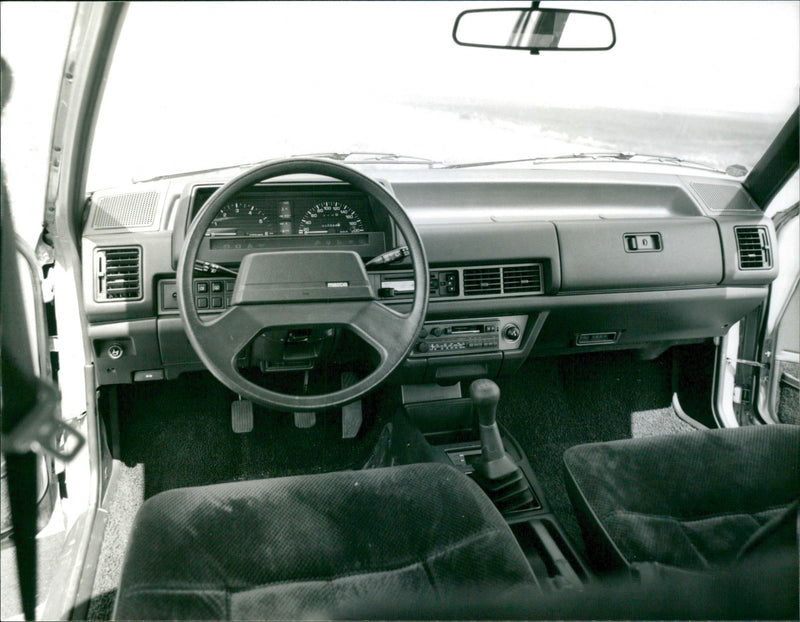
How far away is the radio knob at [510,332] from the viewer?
7.55ft

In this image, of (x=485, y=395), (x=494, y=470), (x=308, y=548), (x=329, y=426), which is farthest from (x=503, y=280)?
(x=308, y=548)

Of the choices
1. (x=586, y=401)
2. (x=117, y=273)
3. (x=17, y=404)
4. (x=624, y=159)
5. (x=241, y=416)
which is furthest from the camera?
(x=586, y=401)

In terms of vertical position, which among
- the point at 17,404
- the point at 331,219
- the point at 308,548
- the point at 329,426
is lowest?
the point at 329,426

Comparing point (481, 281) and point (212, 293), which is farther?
point (481, 281)

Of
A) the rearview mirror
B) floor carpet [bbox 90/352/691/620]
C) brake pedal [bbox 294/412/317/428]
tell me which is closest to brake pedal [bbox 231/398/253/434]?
floor carpet [bbox 90/352/691/620]

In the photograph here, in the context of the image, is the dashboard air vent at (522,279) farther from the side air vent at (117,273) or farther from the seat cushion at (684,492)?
the side air vent at (117,273)

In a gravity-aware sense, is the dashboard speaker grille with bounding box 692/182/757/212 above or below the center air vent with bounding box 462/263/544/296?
above

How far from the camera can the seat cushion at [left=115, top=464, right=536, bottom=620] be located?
4.29 ft

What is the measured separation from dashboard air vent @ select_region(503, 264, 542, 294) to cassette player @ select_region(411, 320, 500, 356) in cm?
14

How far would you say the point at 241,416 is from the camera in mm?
2639

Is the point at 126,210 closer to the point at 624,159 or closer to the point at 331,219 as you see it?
the point at 331,219

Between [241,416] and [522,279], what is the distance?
1.32m

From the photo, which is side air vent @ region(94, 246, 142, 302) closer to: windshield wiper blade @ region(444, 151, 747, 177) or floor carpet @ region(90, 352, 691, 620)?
floor carpet @ region(90, 352, 691, 620)

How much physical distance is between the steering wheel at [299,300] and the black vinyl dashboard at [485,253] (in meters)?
0.20
